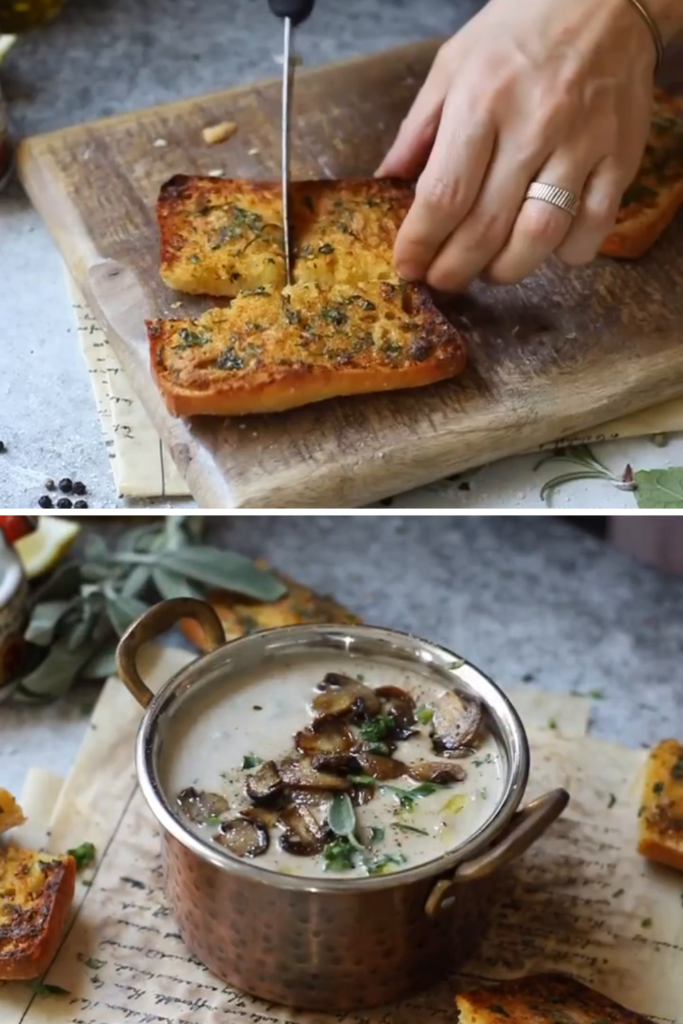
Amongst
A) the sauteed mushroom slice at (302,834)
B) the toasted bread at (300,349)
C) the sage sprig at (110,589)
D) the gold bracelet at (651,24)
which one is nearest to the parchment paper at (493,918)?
the sage sprig at (110,589)

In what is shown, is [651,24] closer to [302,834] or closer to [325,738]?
[325,738]

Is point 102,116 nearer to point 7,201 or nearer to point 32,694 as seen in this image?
point 7,201

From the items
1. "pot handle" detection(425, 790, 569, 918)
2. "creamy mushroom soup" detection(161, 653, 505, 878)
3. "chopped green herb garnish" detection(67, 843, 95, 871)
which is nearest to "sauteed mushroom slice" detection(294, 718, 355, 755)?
"creamy mushroom soup" detection(161, 653, 505, 878)

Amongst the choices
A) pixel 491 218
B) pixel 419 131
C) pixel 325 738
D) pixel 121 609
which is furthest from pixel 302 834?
pixel 419 131

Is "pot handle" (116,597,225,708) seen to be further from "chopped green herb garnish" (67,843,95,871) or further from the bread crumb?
the bread crumb

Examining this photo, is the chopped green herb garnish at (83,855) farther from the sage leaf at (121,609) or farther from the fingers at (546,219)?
the fingers at (546,219)

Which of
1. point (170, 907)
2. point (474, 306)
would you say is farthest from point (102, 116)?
point (170, 907)
